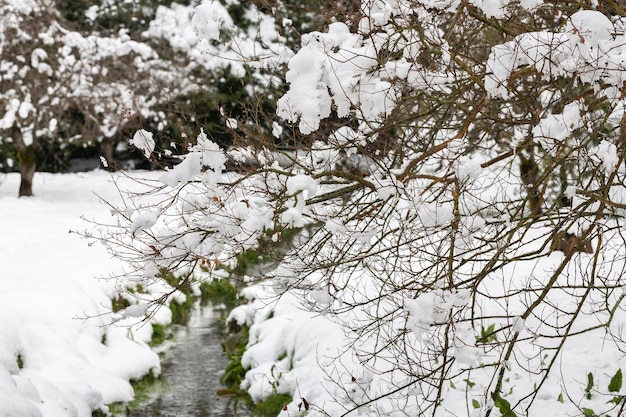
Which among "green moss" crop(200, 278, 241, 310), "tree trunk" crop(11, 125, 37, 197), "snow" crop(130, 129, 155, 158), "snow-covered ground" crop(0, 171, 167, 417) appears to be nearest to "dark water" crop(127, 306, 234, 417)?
→ "snow-covered ground" crop(0, 171, 167, 417)

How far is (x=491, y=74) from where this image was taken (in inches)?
169

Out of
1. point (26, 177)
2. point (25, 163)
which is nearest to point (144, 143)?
point (25, 163)

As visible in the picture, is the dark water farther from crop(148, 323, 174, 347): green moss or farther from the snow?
the snow

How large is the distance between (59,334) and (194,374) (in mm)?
2056

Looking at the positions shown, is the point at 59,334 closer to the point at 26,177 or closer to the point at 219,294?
the point at 219,294

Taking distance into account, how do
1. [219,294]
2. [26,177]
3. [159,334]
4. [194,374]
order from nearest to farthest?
[194,374], [159,334], [219,294], [26,177]

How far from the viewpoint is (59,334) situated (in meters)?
9.03

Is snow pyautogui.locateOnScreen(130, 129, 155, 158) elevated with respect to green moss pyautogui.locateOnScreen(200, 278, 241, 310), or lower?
elevated

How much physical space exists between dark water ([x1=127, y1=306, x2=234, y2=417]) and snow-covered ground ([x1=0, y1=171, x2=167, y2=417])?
1.18 ft

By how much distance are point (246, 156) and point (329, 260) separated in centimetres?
90

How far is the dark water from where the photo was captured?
8.90 meters

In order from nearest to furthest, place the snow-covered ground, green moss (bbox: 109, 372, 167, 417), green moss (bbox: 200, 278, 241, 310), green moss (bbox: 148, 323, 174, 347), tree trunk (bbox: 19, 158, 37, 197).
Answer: the snow-covered ground → green moss (bbox: 109, 372, 167, 417) → green moss (bbox: 148, 323, 174, 347) → green moss (bbox: 200, 278, 241, 310) → tree trunk (bbox: 19, 158, 37, 197)

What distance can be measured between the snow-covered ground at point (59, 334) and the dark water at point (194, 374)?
14.2 inches

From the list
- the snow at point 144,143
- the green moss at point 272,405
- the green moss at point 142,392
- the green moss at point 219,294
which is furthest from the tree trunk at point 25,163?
the snow at point 144,143
